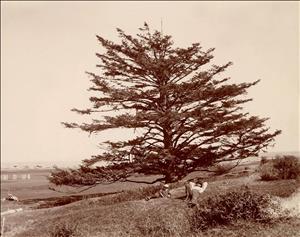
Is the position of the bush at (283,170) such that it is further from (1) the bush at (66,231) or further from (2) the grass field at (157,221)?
(1) the bush at (66,231)

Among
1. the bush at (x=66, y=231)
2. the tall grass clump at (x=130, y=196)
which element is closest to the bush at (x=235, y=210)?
the bush at (x=66, y=231)

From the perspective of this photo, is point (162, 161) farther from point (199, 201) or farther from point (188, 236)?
point (188, 236)

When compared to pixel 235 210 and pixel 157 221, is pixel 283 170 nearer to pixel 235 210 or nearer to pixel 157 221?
pixel 235 210

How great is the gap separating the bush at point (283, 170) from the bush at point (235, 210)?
4517 mm

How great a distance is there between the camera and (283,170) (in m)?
19.9

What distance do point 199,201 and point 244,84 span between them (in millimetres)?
11078

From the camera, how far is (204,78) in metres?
25.8

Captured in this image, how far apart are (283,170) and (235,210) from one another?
6.22 meters

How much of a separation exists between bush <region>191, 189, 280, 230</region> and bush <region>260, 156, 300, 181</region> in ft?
14.8

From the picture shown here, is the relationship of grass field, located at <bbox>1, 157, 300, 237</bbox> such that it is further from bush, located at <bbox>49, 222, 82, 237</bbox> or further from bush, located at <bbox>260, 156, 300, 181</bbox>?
bush, located at <bbox>260, 156, 300, 181</bbox>

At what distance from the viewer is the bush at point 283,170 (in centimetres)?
1944

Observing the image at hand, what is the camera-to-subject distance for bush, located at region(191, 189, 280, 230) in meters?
14.4

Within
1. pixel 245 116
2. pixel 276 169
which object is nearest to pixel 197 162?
pixel 245 116

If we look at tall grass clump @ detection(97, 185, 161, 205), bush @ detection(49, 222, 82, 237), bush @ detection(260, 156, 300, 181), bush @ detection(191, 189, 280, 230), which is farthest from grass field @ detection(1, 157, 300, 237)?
tall grass clump @ detection(97, 185, 161, 205)
